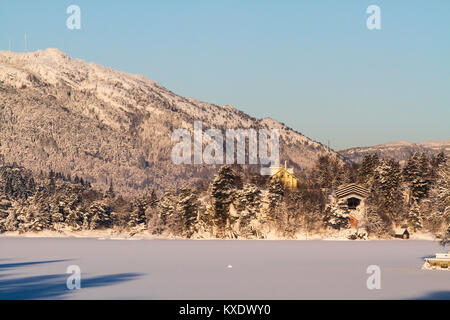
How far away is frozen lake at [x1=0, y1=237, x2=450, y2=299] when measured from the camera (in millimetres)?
48531

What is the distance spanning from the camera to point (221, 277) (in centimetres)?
6100

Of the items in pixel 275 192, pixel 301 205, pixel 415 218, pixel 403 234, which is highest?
pixel 275 192

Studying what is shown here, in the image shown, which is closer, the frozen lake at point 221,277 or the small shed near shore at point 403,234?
the frozen lake at point 221,277

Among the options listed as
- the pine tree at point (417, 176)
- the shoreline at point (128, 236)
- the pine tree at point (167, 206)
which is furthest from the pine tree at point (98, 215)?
the pine tree at point (417, 176)

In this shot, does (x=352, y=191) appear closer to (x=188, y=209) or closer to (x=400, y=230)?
(x=400, y=230)

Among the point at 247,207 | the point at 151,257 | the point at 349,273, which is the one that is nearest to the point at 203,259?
the point at 151,257

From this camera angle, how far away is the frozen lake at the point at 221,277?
48531 mm

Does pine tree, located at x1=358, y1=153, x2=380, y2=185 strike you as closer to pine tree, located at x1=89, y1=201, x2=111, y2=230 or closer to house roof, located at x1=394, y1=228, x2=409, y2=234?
house roof, located at x1=394, y1=228, x2=409, y2=234

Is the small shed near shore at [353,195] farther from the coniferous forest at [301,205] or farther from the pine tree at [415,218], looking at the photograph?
the pine tree at [415,218]

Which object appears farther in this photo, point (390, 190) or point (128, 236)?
point (128, 236)

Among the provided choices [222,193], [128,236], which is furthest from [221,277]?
[128,236]

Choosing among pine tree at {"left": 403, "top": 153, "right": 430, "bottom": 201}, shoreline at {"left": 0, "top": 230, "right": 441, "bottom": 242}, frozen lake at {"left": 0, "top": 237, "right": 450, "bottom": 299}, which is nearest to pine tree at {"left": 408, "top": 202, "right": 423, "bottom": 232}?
shoreline at {"left": 0, "top": 230, "right": 441, "bottom": 242}
